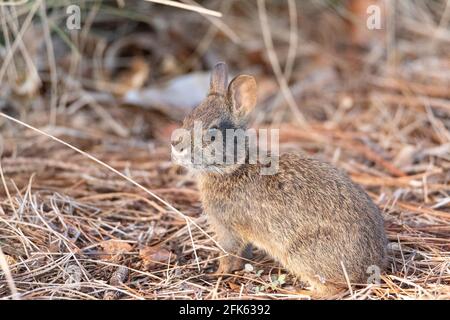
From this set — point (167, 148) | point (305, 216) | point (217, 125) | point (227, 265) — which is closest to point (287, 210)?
point (305, 216)

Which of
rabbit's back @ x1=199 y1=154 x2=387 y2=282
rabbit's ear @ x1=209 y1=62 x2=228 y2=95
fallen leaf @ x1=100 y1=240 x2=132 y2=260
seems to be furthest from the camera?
rabbit's ear @ x1=209 y1=62 x2=228 y2=95

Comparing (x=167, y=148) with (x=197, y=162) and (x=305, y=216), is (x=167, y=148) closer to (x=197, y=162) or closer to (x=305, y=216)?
(x=197, y=162)

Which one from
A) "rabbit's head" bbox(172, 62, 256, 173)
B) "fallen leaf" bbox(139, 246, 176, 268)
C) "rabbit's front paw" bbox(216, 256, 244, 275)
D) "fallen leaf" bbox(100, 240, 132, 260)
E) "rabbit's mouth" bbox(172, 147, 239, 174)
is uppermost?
"rabbit's head" bbox(172, 62, 256, 173)

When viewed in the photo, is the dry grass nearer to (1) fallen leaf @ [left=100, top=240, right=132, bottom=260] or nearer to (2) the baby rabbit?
(1) fallen leaf @ [left=100, top=240, right=132, bottom=260]

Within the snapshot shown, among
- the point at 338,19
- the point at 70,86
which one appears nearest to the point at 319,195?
the point at 70,86

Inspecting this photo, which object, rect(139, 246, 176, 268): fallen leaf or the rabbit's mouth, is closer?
the rabbit's mouth

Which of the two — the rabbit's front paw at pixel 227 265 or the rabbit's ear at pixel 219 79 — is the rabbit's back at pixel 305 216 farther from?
the rabbit's ear at pixel 219 79

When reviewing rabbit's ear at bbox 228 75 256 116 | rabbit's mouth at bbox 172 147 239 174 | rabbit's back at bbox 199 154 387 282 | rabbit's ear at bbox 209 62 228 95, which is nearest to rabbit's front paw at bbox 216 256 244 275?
rabbit's back at bbox 199 154 387 282

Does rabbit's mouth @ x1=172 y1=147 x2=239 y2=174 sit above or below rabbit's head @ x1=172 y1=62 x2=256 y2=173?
below

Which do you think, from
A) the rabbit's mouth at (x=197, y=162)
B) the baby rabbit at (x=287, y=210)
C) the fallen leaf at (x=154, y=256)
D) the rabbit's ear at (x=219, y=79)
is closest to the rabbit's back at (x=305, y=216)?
the baby rabbit at (x=287, y=210)
